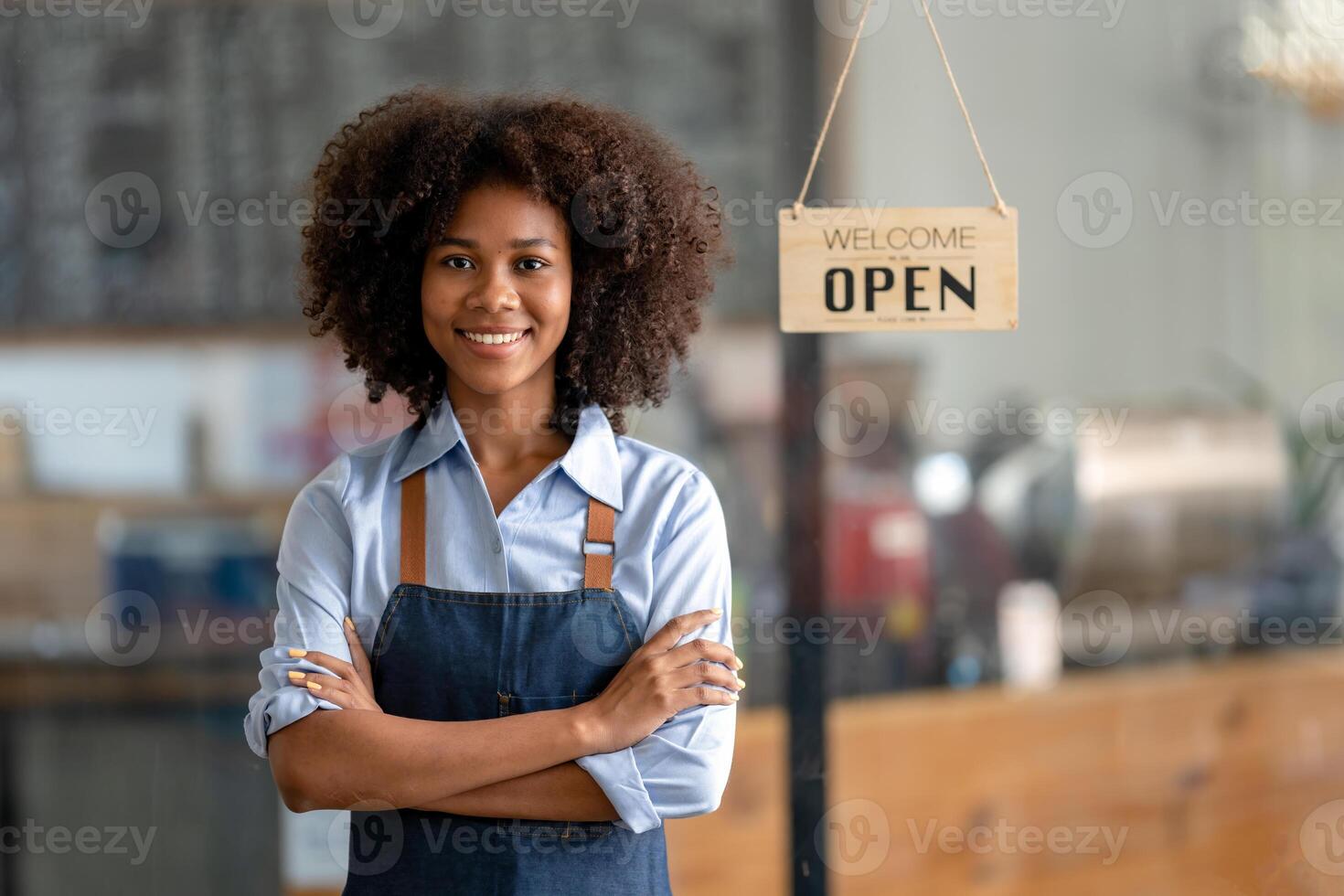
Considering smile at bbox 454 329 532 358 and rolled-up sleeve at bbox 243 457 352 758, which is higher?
smile at bbox 454 329 532 358

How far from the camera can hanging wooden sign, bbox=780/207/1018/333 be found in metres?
1.11

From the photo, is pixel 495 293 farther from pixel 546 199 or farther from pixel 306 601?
pixel 306 601

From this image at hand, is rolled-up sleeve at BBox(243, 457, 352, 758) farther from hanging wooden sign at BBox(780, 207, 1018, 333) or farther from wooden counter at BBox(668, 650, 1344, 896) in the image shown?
wooden counter at BBox(668, 650, 1344, 896)

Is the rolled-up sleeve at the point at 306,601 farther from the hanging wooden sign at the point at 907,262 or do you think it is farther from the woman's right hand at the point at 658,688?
the hanging wooden sign at the point at 907,262

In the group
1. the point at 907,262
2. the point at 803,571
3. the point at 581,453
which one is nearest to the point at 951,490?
the point at 803,571

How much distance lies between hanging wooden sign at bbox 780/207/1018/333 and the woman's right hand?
33 centimetres

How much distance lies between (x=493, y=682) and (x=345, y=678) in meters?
0.11

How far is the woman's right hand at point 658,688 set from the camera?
930 mm

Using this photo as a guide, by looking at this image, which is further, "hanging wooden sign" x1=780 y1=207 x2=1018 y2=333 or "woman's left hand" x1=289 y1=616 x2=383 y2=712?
"hanging wooden sign" x1=780 y1=207 x2=1018 y2=333

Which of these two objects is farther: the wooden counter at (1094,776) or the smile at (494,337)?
the wooden counter at (1094,776)

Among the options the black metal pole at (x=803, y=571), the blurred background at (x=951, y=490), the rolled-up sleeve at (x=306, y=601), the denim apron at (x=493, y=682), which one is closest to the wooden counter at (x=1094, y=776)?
the blurred background at (x=951, y=490)

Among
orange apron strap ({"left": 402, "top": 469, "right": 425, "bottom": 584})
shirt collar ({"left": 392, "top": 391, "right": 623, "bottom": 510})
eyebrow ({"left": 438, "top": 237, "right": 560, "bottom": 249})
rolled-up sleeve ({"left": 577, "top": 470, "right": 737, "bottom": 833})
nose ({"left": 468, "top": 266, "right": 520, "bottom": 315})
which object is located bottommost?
rolled-up sleeve ({"left": 577, "top": 470, "right": 737, "bottom": 833})

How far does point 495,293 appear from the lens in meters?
0.97

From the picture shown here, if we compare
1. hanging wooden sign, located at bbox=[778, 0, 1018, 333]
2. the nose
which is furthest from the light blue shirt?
hanging wooden sign, located at bbox=[778, 0, 1018, 333]
